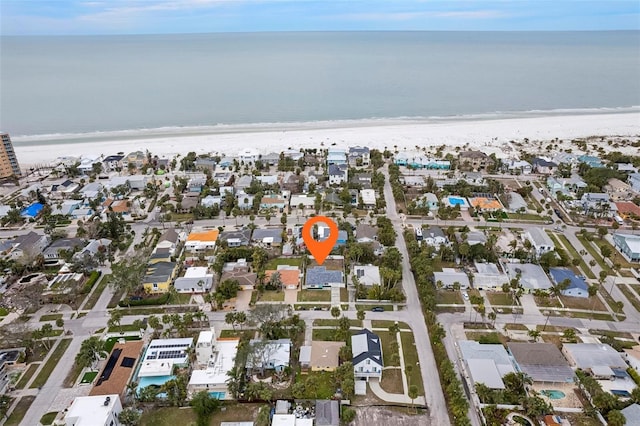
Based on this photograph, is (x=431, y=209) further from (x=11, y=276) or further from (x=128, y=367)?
(x=11, y=276)

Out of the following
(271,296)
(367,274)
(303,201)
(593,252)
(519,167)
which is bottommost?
(593,252)

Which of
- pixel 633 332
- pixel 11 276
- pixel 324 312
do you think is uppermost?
pixel 11 276

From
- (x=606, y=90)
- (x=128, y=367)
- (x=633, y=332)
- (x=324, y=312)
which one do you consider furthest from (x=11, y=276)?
(x=606, y=90)

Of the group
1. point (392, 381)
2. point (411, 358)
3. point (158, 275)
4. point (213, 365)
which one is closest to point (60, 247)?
point (158, 275)

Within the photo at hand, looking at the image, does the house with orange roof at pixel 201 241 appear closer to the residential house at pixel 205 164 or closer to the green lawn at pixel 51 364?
the green lawn at pixel 51 364

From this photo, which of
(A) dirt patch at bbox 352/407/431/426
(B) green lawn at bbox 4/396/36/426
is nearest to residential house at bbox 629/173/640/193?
(A) dirt patch at bbox 352/407/431/426

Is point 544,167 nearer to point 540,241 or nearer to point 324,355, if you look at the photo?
point 540,241
